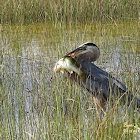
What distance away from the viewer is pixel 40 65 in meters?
4.30

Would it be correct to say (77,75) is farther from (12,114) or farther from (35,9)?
(35,9)

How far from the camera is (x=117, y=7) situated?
7020 mm

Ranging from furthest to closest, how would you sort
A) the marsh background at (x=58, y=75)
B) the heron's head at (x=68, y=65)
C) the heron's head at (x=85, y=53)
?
the heron's head at (x=85, y=53) < the heron's head at (x=68, y=65) < the marsh background at (x=58, y=75)

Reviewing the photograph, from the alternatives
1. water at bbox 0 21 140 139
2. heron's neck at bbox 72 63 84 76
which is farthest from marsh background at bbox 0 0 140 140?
heron's neck at bbox 72 63 84 76

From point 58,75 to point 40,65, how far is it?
2.73 feet

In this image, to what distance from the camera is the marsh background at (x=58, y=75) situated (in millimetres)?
2580

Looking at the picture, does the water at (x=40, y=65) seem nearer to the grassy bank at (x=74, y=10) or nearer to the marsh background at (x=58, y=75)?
the marsh background at (x=58, y=75)

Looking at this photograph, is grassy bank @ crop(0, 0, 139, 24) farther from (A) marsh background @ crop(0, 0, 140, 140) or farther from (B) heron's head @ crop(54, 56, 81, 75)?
(B) heron's head @ crop(54, 56, 81, 75)

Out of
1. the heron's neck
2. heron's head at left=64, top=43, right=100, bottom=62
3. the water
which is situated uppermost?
heron's head at left=64, top=43, right=100, bottom=62

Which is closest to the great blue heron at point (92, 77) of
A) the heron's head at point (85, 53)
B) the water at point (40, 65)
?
the heron's head at point (85, 53)

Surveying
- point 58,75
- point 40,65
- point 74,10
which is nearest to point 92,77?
point 58,75

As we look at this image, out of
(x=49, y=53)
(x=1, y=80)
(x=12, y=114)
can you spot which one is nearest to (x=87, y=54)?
(x=12, y=114)

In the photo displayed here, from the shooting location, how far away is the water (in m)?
2.85

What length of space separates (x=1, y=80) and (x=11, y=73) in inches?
12.8
